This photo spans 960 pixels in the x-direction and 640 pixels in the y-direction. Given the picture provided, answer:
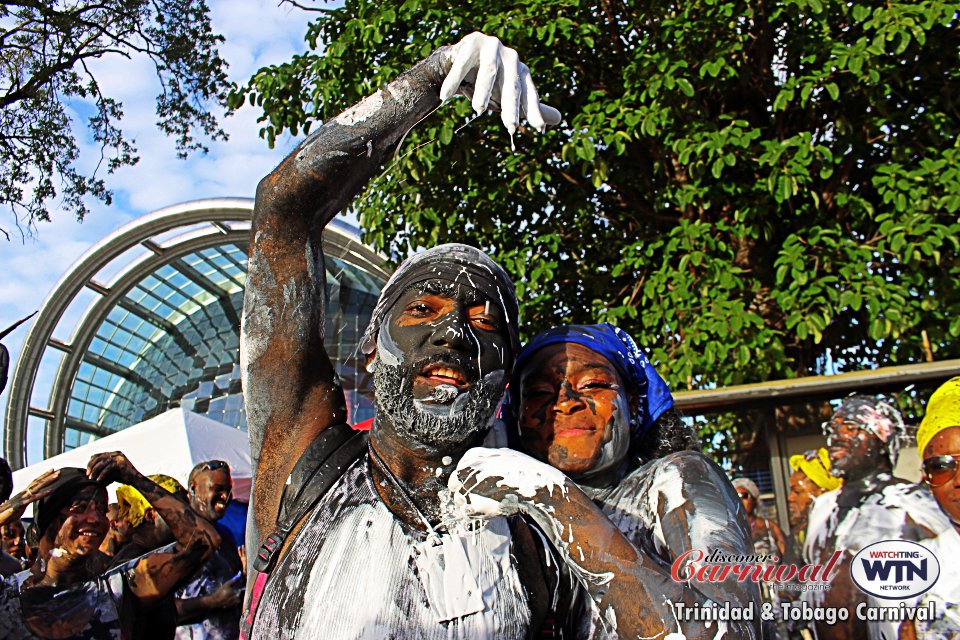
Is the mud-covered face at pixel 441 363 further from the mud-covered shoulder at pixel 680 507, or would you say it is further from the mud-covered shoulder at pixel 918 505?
the mud-covered shoulder at pixel 918 505

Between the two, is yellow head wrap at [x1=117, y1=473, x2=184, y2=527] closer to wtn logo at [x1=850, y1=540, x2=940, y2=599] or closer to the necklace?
the necklace

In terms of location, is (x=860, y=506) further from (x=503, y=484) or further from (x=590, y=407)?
(x=503, y=484)

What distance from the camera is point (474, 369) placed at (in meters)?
1.94

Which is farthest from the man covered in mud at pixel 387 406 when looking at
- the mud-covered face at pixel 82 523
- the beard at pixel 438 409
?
the mud-covered face at pixel 82 523

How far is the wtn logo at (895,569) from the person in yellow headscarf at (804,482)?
63cm

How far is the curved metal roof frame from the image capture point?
22.2 meters

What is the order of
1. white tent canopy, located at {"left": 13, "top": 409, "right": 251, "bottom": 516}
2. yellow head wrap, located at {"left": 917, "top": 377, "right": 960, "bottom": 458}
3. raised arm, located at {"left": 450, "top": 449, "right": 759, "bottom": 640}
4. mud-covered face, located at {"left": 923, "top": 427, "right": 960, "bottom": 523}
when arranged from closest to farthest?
raised arm, located at {"left": 450, "top": 449, "right": 759, "bottom": 640} → mud-covered face, located at {"left": 923, "top": 427, "right": 960, "bottom": 523} → yellow head wrap, located at {"left": 917, "top": 377, "right": 960, "bottom": 458} → white tent canopy, located at {"left": 13, "top": 409, "right": 251, "bottom": 516}

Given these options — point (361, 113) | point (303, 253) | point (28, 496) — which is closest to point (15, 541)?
point (28, 496)

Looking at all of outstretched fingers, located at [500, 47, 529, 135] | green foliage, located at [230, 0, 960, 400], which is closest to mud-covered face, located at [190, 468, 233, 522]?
green foliage, located at [230, 0, 960, 400]

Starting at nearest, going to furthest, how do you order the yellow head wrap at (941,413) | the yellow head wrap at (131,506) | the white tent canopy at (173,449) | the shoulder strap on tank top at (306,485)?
the shoulder strap on tank top at (306,485), the yellow head wrap at (941,413), the yellow head wrap at (131,506), the white tent canopy at (173,449)

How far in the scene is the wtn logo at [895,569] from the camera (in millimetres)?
3209

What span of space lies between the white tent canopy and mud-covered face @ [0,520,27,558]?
9.25 ft

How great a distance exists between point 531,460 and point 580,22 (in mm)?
4733

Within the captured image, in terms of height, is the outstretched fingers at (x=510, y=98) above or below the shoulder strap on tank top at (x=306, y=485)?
above
